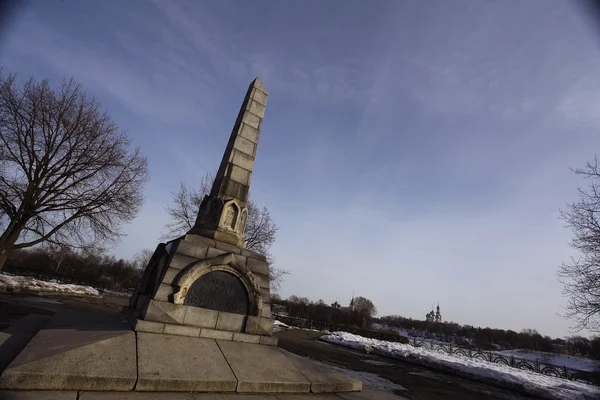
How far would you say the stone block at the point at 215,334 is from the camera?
4.81 m

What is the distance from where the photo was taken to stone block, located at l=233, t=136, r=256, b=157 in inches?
293

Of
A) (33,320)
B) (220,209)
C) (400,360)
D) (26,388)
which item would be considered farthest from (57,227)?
(400,360)

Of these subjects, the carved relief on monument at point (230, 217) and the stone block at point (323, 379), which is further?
the carved relief on monument at point (230, 217)

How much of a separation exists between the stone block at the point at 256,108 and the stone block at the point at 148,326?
5.65 meters

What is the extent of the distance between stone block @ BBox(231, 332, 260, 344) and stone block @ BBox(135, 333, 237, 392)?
0.63 m

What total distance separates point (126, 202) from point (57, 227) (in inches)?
122

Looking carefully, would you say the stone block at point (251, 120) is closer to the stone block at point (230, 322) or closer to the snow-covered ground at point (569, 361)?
the stone block at point (230, 322)

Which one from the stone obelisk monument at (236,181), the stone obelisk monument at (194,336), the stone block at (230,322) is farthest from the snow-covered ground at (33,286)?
the stone block at (230,322)

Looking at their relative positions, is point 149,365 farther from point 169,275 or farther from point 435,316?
point 435,316

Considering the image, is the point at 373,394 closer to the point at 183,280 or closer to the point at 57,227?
the point at 183,280

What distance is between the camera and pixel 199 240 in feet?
18.5

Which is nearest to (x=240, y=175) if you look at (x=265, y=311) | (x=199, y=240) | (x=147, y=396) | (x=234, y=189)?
(x=234, y=189)

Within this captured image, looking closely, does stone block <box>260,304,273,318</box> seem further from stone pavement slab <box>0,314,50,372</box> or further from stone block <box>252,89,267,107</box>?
stone block <box>252,89,267,107</box>

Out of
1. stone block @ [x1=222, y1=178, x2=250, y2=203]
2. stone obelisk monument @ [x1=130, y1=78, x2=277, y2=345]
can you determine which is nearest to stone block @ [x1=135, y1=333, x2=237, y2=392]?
stone obelisk monument @ [x1=130, y1=78, x2=277, y2=345]
